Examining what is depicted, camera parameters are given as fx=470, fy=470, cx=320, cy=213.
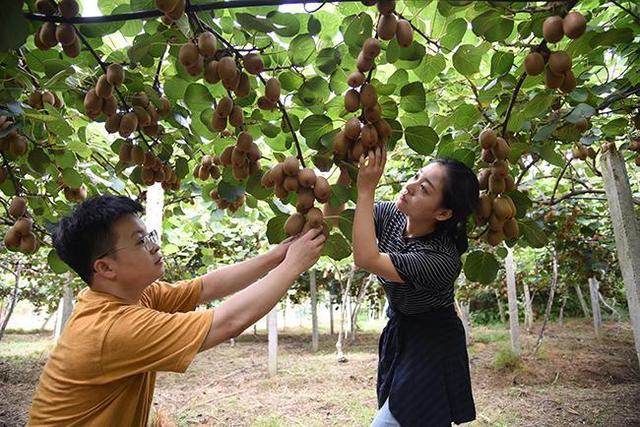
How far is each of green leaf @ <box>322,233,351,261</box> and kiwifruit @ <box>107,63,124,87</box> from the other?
0.62m

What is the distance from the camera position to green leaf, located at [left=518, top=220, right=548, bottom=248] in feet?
4.49

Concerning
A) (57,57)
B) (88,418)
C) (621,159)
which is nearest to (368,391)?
(621,159)

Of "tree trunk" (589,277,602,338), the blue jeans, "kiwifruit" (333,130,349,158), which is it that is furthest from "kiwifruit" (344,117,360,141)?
"tree trunk" (589,277,602,338)

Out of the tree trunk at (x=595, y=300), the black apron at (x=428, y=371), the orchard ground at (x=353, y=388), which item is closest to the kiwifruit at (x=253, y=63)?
the black apron at (x=428, y=371)

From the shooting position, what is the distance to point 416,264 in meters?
1.27

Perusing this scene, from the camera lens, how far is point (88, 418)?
118 cm

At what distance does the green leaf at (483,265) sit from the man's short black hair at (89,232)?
1.03 metres

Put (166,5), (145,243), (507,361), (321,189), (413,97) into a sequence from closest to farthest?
(166,5) < (321,189) < (413,97) < (145,243) < (507,361)

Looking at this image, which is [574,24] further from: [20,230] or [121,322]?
[20,230]

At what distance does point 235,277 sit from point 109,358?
1.69 feet

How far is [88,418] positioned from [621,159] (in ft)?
7.01

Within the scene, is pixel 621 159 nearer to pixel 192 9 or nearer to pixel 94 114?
pixel 192 9

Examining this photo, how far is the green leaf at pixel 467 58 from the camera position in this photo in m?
1.10

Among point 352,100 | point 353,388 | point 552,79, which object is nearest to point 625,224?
point 552,79
